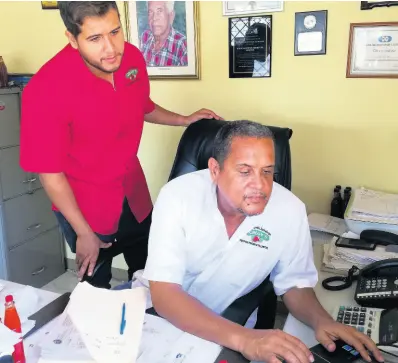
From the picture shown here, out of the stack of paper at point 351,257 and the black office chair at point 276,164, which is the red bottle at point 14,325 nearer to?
the black office chair at point 276,164

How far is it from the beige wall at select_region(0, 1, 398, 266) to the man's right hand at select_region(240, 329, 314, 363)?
46.1 inches

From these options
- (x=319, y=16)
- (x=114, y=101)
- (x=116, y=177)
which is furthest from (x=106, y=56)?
(x=319, y=16)

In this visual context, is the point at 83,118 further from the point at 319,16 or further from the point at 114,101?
the point at 319,16

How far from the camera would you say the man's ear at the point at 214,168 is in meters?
1.36

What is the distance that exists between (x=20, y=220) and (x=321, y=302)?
195cm

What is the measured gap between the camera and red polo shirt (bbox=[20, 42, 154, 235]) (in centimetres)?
154

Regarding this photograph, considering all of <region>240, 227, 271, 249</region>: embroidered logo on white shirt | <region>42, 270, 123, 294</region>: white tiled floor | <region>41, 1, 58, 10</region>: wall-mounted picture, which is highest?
<region>41, 1, 58, 10</region>: wall-mounted picture

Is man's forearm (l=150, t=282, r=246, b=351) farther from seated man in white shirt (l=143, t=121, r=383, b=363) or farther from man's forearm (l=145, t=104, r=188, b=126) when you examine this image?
man's forearm (l=145, t=104, r=188, b=126)

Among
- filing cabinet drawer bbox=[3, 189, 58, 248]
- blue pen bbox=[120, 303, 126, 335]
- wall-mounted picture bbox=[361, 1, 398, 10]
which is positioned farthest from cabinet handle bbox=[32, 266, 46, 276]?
wall-mounted picture bbox=[361, 1, 398, 10]

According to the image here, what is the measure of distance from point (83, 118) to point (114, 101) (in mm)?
150

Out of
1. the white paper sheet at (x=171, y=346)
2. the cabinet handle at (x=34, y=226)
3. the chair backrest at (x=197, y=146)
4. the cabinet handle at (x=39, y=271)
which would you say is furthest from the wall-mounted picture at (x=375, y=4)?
the cabinet handle at (x=39, y=271)

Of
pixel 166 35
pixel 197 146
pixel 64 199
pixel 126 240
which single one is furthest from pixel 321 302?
pixel 166 35

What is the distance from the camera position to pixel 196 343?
42.3 inches

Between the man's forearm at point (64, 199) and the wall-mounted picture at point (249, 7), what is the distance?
1103mm
